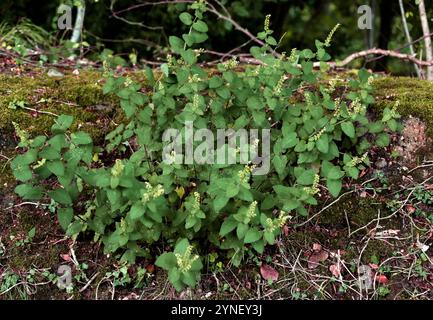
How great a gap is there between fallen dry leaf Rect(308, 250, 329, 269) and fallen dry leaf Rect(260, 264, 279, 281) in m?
0.19

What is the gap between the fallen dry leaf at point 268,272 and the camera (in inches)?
110

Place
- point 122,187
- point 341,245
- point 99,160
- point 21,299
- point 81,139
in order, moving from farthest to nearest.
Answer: point 99,160 < point 341,245 < point 21,299 < point 81,139 < point 122,187

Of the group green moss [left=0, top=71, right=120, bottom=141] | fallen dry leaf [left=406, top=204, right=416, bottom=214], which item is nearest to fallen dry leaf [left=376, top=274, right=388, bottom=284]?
fallen dry leaf [left=406, top=204, right=416, bottom=214]

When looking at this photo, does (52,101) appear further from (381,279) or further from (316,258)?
(381,279)

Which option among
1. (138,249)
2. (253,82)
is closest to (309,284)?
(138,249)

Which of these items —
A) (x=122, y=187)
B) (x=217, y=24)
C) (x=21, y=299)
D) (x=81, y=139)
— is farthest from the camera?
(x=217, y=24)

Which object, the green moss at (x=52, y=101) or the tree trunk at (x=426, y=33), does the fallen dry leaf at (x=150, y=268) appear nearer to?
the green moss at (x=52, y=101)

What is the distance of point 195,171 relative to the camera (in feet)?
9.04

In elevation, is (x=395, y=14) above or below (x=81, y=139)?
above

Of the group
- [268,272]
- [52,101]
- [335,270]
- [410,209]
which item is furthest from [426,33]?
[52,101]

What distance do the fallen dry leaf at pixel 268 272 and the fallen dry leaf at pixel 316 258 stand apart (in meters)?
0.19

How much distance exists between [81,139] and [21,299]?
85 cm
